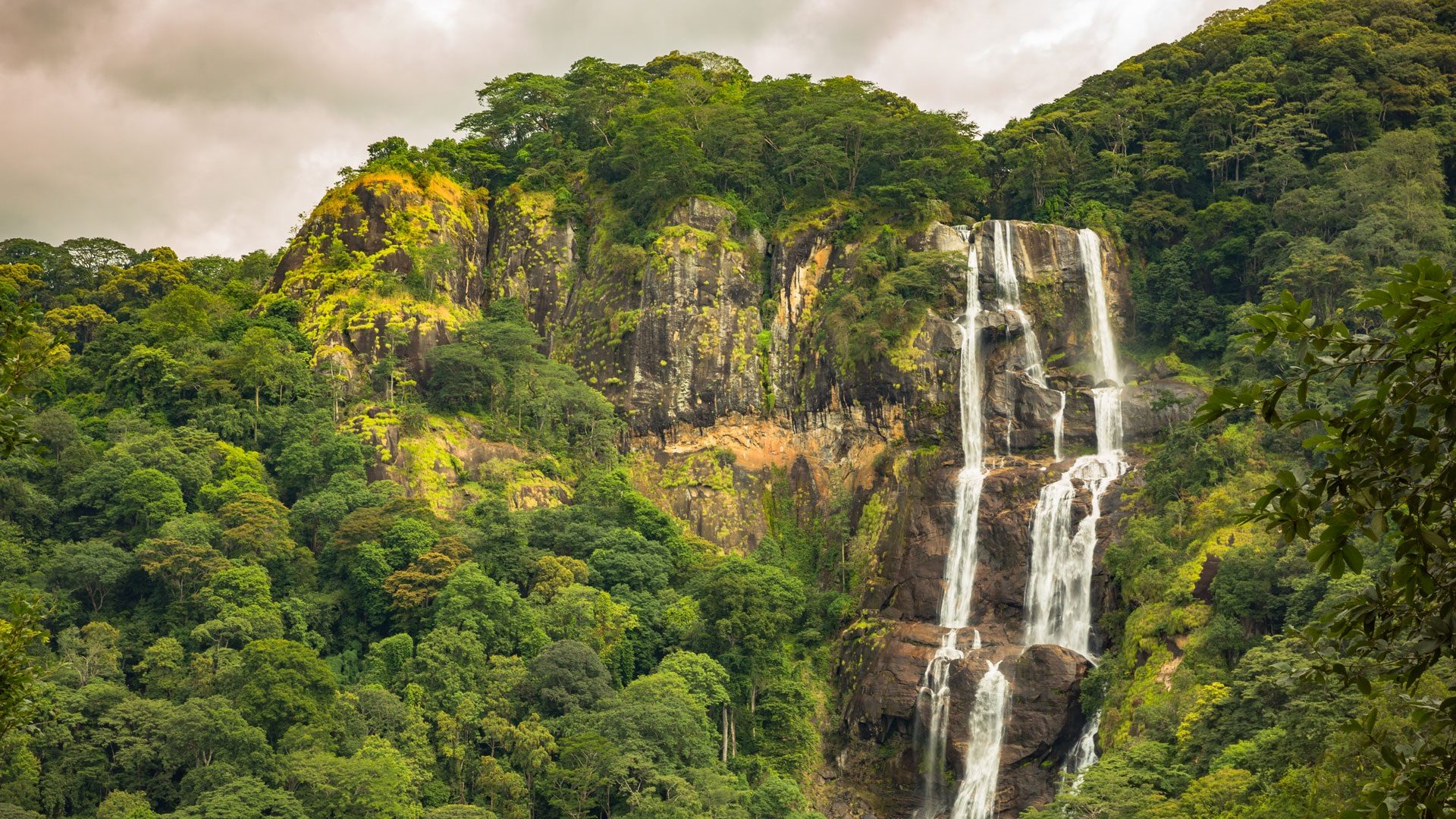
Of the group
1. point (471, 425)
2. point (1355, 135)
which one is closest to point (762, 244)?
point (471, 425)

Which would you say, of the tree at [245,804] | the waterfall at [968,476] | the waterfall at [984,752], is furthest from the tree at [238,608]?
the waterfall at [968,476]

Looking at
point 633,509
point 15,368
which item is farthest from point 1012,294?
point 15,368

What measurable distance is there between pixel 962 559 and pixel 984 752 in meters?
7.24

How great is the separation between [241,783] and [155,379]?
18698mm

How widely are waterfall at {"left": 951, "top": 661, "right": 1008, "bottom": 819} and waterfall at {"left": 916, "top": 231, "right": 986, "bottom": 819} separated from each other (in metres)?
0.78

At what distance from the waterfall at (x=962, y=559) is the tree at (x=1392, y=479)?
37.0 meters

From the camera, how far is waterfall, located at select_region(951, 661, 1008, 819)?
40.7 meters

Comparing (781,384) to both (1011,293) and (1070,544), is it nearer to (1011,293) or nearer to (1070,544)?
(1011,293)

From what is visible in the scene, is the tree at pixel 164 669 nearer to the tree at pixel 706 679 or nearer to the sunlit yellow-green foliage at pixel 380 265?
the tree at pixel 706 679

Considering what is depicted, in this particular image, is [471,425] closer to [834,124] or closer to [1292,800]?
[834,124]

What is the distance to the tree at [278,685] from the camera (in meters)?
35.0

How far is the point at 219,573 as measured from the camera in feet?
127

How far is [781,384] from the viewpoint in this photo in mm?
54156

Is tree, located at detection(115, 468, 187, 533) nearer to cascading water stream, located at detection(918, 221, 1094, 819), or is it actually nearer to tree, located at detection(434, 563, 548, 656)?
tree, located at detection(434, 563, 548, 656)
